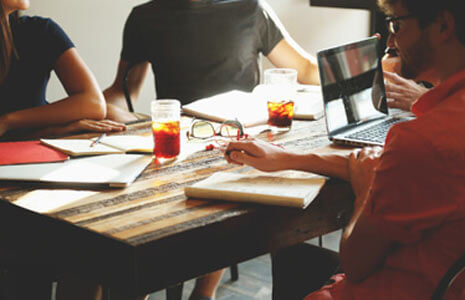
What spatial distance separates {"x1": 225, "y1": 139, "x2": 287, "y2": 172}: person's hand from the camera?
124 cm

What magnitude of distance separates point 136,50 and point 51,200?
A: 136 centimetres

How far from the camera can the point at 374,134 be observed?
160cm

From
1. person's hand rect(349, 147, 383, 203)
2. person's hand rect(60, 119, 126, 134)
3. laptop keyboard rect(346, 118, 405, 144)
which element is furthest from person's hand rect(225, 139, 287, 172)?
person's hand rect(60, 119, 126, 134)

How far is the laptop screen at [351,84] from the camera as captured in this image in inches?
62.6

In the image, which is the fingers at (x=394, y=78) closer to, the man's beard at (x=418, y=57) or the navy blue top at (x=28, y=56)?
the man's beard at (x=418, y=57)

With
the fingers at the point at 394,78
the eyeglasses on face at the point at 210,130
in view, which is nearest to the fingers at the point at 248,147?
the eyeglasses on face at the point at 210,130

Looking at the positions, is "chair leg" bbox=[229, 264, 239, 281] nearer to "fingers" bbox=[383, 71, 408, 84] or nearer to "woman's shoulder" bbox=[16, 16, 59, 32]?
"fingers" bbox=[383, 71, 408, 84]

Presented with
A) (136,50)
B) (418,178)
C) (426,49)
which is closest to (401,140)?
(418,178)

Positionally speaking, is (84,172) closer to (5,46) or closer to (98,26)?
(5,46)

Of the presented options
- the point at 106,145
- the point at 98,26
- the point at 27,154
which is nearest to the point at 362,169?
the point at 106,145

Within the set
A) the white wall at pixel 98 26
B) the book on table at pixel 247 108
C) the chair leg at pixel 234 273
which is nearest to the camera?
the book on table at pixel 247 108

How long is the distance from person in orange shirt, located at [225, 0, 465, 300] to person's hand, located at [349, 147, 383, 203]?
0.17 meters

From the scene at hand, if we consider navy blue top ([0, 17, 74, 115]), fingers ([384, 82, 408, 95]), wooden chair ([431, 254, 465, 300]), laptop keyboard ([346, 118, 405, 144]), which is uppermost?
navy blue top ([0, 17, 74, 115])

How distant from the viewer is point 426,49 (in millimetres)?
963
